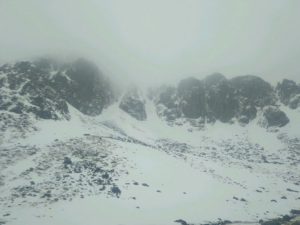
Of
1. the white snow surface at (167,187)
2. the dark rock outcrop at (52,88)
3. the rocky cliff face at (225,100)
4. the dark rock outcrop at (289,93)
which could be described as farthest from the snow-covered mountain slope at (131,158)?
the dark rock outcrop at (289,93)

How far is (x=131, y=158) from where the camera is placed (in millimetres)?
57344

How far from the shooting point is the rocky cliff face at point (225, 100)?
454 feet

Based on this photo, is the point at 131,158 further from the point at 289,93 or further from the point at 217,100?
the point at 289,93

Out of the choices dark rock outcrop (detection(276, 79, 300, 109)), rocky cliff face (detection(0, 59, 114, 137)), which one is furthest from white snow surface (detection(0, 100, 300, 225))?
dark rock outcrop (detection(276, 79, 300, 109))

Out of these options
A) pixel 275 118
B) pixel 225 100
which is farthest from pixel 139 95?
pixel 275 118

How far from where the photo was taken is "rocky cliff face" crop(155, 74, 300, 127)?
454 ft

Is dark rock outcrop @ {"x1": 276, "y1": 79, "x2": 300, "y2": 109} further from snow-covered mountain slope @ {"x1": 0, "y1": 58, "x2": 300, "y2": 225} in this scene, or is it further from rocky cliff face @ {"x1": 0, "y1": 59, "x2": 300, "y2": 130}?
snow-covered mountain slope @ {"x1": 0, "y1": 58, "x2": 300, "y2": 225}

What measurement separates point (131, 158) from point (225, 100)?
315 ft

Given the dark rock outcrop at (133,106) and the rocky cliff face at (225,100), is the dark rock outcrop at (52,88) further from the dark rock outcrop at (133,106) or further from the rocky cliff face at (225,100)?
the rocky cliff face at (225,100)

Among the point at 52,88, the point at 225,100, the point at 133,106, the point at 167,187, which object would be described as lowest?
the point at 167,187

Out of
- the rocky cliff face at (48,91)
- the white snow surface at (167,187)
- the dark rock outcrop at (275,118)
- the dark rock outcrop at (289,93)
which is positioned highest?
the dark rock outcrop at (289,93)

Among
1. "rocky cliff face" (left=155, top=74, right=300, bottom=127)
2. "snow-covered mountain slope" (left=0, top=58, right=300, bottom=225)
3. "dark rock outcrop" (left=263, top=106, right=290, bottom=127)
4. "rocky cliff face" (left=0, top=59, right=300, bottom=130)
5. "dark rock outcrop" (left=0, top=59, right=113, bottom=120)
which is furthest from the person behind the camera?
"rocky cliff face" (left=155, top=74, right=300, bottom=127)

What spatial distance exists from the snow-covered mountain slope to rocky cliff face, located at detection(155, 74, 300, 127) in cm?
79

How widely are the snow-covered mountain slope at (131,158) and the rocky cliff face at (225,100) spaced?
0.79m
